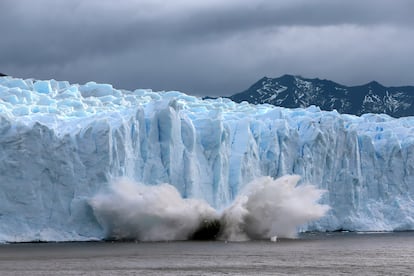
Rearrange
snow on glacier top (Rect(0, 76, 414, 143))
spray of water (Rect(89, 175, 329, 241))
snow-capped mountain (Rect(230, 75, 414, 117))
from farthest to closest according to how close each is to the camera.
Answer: snow-capped mountain (Rect(230, 75, 414, 117)), snow on glacier top (Rect(0, 76, 414, 143)), spray of water (Rect(89, 175, 329, 241))

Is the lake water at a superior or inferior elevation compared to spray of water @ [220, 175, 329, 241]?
inferior

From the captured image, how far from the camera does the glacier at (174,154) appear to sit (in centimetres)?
3825

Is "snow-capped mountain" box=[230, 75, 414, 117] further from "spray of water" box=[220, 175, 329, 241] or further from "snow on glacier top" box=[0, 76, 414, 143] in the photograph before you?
"spray of water" box=[220, 175, 329, 241]

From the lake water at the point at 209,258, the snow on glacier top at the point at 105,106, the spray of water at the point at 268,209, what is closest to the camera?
the lake water at the point at 209,258

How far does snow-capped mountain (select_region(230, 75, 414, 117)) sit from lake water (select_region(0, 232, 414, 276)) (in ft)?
402

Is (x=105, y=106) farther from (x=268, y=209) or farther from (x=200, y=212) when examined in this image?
(x=268, y=209)

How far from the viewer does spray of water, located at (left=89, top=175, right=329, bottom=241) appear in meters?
39.2

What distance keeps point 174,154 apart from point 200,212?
10.0 ft

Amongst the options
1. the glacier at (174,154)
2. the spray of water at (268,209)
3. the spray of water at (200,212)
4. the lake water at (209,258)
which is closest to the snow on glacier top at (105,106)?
the glacier at (174,154)

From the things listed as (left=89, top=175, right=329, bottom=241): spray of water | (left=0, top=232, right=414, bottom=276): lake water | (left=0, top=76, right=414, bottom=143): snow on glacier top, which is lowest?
(left=0, top=232, right=414, bottom=276): lake water

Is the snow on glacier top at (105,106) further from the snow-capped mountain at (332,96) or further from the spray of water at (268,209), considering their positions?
the snow-capped mountain at (332,96)

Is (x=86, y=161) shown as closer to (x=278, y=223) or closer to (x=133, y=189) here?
(x=133, y=189)

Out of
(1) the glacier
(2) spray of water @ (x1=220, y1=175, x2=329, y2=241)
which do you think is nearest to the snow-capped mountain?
(1) the glacier

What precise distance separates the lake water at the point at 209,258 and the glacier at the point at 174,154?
6.86 feet
